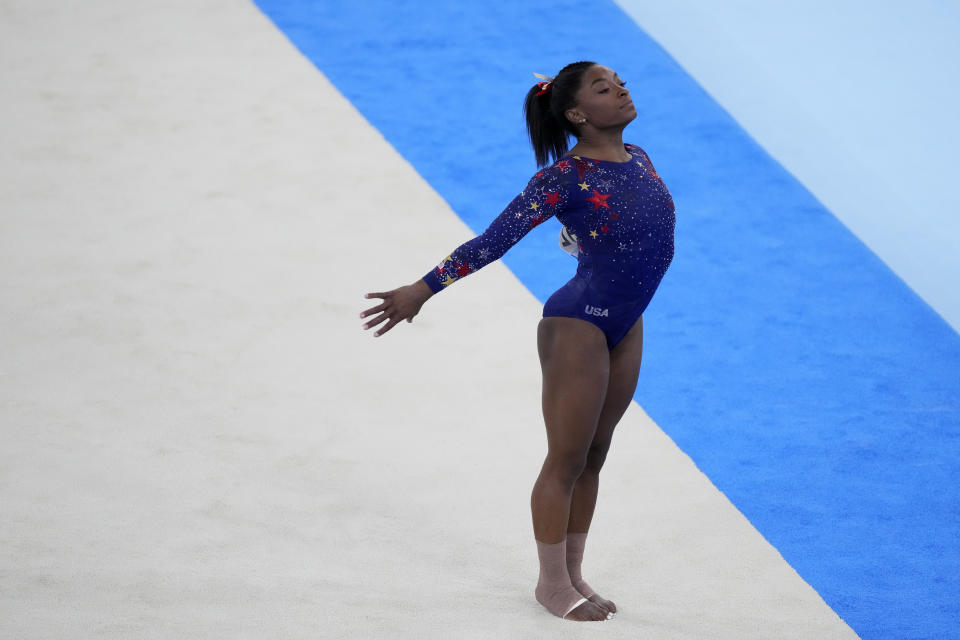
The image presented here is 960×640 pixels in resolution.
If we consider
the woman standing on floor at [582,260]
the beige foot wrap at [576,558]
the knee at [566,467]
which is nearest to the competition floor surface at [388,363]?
the beige foot wrap at [576,558]

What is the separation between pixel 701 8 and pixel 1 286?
4533 mm

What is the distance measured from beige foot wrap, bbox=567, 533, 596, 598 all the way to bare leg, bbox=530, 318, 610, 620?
21cm

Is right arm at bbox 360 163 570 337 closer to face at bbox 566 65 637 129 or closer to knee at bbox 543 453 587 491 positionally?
face at bbox 566 65 637 129

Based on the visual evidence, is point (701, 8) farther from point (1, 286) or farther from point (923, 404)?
point (1, 286)

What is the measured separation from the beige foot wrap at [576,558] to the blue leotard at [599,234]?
22.9 inches

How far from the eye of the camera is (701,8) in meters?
7.28

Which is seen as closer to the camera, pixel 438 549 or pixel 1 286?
pixel 438 549

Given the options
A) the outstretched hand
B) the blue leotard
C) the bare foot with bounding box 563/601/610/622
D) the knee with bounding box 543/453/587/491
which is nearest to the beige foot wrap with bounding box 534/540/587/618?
the bare foot with bounding box 563/601/610/622

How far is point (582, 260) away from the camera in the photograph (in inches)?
109

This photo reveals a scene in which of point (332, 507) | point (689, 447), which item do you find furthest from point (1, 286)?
point (689, 447)

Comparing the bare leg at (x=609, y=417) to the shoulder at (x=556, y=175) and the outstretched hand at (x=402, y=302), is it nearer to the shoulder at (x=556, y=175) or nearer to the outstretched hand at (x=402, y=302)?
the shoulder at (x=556, y=175)

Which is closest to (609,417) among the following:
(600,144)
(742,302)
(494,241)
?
(494,241)

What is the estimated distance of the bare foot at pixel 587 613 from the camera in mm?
2949

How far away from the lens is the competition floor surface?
3.22 metres
